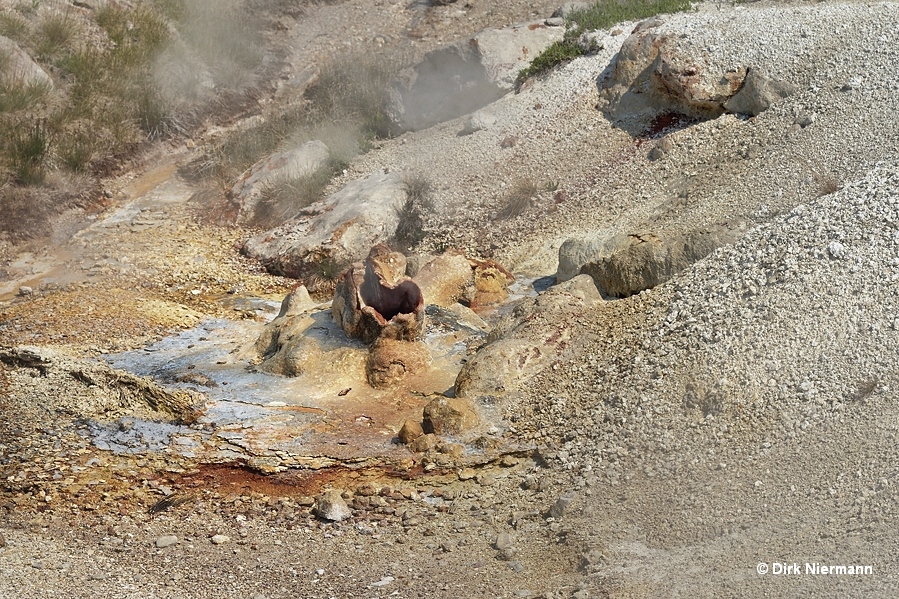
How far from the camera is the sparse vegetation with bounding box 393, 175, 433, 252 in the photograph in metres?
12.3

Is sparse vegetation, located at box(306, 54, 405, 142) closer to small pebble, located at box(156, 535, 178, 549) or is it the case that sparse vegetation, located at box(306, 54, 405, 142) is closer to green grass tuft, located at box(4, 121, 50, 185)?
green grass tuft, located at box(4, 121, 50, 185)

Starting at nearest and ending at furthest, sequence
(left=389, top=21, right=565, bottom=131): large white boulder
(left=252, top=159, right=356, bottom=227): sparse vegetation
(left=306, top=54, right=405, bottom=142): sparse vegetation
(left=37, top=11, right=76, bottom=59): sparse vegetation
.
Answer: (left=252, top=159, right=356, bottom=227): sparse vegetation < (left=389, top=21, right=565, bottom=131): large white boulder < (left=306, top=54, right=405, bottom=142): sparse vegetation < (left=37, top=11, right=76, bottom=59): sparse vegetation

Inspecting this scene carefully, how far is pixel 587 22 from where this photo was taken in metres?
14.8

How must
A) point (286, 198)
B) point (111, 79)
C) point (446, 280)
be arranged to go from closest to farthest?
point (446, 280)
point (286, 198)
point (111, 79)

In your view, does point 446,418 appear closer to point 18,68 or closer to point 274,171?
point 274,171

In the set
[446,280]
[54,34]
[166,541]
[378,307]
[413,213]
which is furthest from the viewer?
[54,34]

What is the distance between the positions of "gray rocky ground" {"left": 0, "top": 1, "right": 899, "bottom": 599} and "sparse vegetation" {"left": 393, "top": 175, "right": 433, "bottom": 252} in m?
1.71

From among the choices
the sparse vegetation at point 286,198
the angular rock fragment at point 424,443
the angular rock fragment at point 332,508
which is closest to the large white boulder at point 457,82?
the sparse vegetation at point 286,198

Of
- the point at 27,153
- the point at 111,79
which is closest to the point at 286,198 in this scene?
the point at 27,153

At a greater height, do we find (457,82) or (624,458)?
(624,458)

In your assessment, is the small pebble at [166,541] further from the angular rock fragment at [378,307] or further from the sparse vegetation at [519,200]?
the sparse vegetation at [519,200]

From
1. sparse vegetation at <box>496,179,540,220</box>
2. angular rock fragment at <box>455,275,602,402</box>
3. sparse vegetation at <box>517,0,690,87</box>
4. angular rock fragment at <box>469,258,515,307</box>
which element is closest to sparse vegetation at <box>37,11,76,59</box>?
sparse vegetation at <box>517,0,690,87</box>

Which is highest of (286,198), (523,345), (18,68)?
(18,68)

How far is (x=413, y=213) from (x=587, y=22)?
4.39 meters
